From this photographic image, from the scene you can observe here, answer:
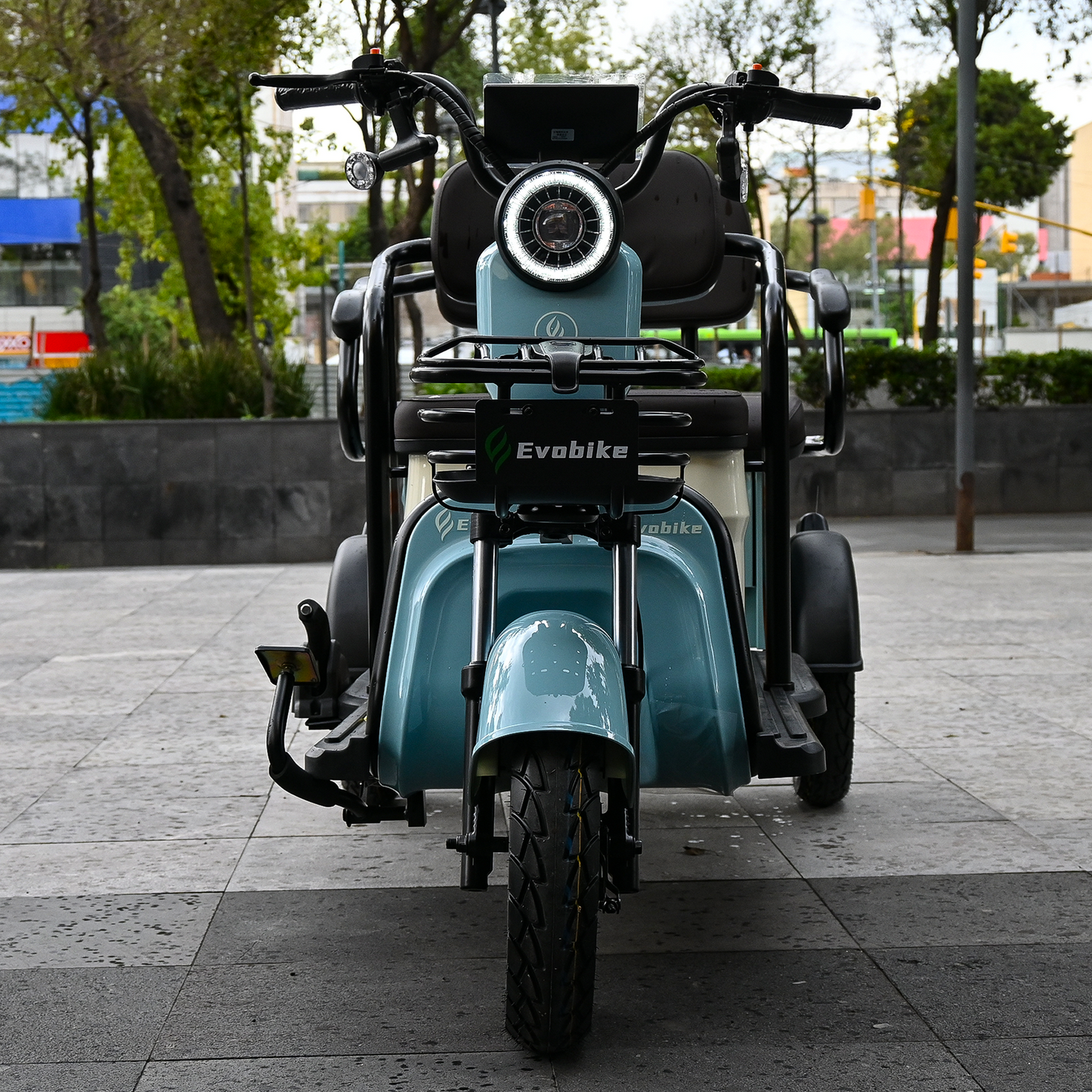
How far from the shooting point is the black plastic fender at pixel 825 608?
14.4 ft

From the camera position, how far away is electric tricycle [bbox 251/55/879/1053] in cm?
297

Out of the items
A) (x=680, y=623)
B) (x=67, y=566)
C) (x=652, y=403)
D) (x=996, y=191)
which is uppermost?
(x=996, y=191)

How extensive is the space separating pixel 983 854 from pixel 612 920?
1.18 m

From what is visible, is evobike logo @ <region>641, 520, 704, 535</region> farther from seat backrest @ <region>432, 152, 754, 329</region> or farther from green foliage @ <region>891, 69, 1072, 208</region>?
green foliage @ <region>891, 69, 1072, 208</region>

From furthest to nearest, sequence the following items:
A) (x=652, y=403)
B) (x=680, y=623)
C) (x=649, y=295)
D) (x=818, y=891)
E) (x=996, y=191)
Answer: (x=996, y=191) → (x=649, y=295) → (x=818, y=891) → (x=652, y=403) → (x=680, y=623)

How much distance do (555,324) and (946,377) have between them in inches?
556

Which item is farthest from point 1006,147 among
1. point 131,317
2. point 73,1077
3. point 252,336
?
point 73,1077

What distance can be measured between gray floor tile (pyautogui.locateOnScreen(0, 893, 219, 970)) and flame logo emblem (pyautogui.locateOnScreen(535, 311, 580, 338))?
1.66 metres

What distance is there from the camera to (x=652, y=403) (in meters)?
3.85

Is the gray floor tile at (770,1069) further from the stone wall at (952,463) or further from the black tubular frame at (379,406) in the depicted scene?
the stone wall at (952,463)

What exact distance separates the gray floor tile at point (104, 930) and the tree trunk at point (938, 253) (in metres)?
16.9

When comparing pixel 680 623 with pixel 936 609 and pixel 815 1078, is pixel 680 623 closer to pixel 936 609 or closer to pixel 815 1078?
pixel 815 1078

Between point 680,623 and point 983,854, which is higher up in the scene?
point 680,623

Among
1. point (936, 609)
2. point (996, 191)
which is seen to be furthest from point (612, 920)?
point (996, 191)
